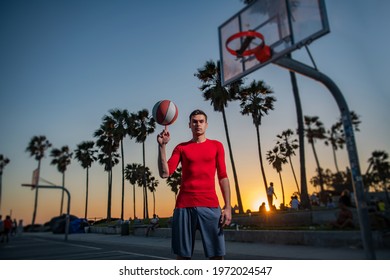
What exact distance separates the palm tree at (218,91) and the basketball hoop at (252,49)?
56.4 feet

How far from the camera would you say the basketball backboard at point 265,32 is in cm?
561

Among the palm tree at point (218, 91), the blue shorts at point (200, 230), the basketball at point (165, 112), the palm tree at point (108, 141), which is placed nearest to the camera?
the blue shorts at point (200, 230)

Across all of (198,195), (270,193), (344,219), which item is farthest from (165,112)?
(270,193)

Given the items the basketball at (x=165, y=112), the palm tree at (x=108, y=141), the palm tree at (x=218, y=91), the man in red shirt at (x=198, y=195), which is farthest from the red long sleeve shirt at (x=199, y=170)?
the palm tree at (x=108, y=141)

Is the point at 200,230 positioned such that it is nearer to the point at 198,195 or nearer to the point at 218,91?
the point at 198,195

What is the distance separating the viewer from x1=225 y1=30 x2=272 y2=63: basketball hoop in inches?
239

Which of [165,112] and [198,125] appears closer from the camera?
[198,125]

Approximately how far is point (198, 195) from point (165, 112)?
73.7 inches

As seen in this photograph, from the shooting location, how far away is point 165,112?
15.5ft

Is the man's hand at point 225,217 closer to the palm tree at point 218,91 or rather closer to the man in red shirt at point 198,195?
the man in red shirt at point 198,195

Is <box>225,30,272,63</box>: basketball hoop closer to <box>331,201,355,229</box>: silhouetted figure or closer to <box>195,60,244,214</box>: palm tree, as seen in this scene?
<box>331,201,355,229</box>: silhouetted figure

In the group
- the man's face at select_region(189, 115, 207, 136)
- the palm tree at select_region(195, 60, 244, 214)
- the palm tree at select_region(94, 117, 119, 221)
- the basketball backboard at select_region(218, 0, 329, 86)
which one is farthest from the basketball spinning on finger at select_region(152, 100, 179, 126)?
the palm tree at select_region(94, 117, 119, 221)
